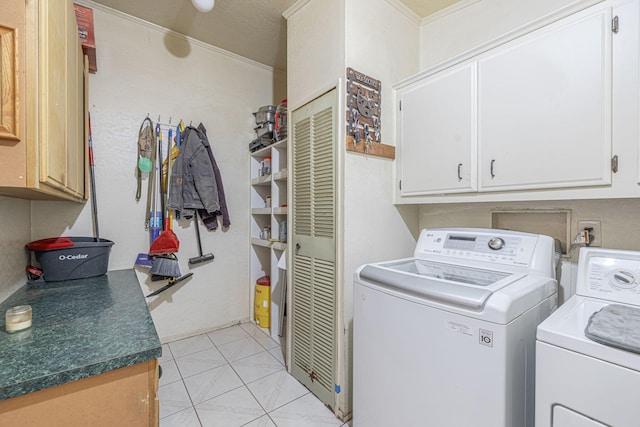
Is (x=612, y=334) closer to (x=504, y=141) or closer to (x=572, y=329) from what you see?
(x=572, y=329)

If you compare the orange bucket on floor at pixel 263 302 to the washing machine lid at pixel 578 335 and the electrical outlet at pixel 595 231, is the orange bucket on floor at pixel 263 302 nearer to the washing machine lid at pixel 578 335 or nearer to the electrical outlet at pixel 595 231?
the washing machine lid at pixel 578 335

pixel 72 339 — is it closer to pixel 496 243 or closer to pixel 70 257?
pixel 70 257

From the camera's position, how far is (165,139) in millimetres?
2510

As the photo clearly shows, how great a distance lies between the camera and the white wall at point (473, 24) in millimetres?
1636

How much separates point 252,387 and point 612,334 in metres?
1.92

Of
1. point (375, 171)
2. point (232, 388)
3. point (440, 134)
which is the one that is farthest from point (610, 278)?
point (232, 388)

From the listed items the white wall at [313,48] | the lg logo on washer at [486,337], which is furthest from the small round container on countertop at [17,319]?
the white wall at [313,48]

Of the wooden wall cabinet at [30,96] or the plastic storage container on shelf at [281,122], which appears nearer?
the wooden wall cabinet at [30,96]

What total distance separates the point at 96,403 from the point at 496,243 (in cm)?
168

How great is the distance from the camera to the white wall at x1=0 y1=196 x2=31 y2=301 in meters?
1.42

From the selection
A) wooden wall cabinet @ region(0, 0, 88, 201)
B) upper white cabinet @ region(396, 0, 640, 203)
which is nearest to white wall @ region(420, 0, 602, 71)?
upper white cabinet @ region(396, 0, 640, 203)

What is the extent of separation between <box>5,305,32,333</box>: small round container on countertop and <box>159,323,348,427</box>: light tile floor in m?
0.99

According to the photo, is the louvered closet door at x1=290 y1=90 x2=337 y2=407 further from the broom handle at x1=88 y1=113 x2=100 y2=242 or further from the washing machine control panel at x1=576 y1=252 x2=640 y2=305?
the broom handle at x1=88 y1=113 x2=100 y2=242

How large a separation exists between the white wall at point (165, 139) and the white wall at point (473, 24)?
5.45 ft
